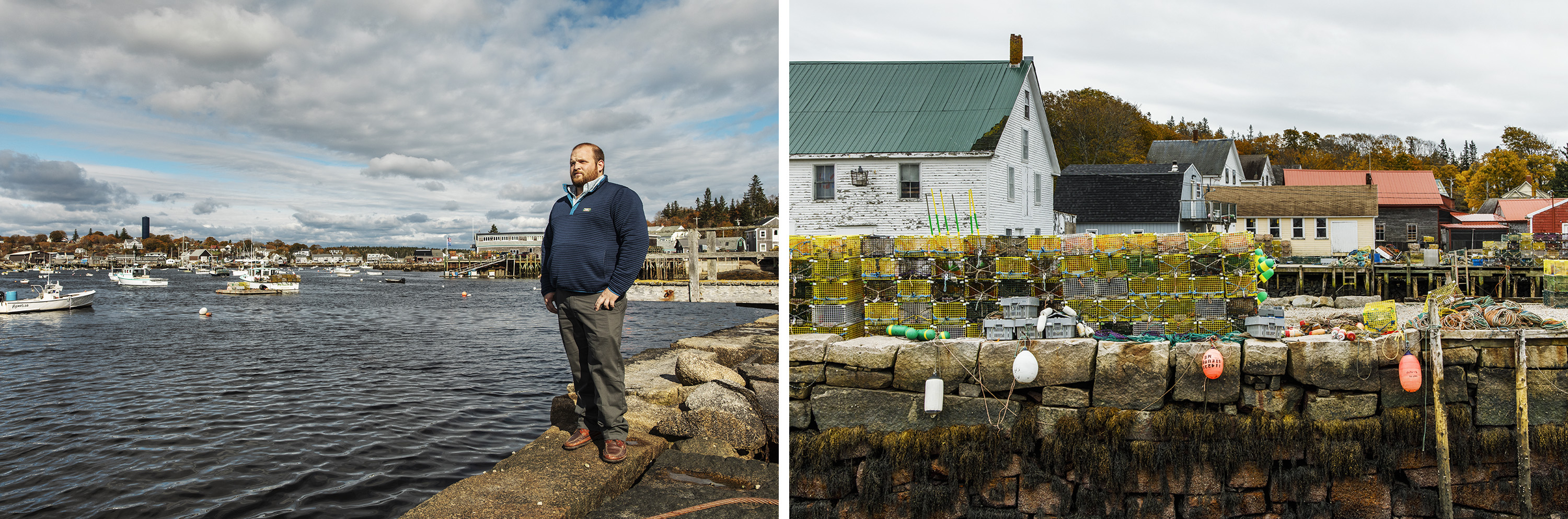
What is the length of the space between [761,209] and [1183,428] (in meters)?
65.3

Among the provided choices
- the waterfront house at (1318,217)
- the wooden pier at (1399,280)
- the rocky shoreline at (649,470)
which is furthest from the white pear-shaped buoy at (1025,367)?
the waterfront house at (1318,217)

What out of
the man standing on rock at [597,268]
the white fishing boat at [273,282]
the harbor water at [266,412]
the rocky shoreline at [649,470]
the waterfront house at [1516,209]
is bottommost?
the harbor water at [266,412]

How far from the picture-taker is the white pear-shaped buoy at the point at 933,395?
6.25 m

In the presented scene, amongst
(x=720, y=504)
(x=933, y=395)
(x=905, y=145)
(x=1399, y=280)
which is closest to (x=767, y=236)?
(x=905, y=145)

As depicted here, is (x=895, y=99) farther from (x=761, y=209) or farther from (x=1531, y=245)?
(x=761, y=209)

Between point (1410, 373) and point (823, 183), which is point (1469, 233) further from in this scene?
point (1410, 373)

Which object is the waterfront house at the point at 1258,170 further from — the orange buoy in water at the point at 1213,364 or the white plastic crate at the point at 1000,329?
the white plastic crate at the point at 1000,329

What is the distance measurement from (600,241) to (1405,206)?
47.8 metres

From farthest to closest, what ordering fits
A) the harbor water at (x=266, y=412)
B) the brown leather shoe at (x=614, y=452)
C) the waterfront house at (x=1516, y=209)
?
1. the waterfront house at (x=1516, y=209)
2. the harbor water at (x=266, y=412)
3. the brown leather shoe at (x=614, y=452)

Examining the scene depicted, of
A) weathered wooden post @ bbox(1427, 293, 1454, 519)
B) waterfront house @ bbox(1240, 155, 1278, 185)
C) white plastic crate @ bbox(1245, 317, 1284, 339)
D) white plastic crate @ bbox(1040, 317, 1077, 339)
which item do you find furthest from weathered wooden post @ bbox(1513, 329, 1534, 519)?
waterfront house @ bbox(1240, 155, 1278, 185)

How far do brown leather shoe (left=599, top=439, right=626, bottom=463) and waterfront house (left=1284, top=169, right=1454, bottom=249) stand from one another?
42.3m

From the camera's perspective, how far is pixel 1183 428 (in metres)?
6.36

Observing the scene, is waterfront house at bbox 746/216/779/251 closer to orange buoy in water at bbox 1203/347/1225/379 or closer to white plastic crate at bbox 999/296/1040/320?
white plastic crate at bbox 999/296/1040/320

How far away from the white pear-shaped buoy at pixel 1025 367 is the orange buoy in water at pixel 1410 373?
291cm
